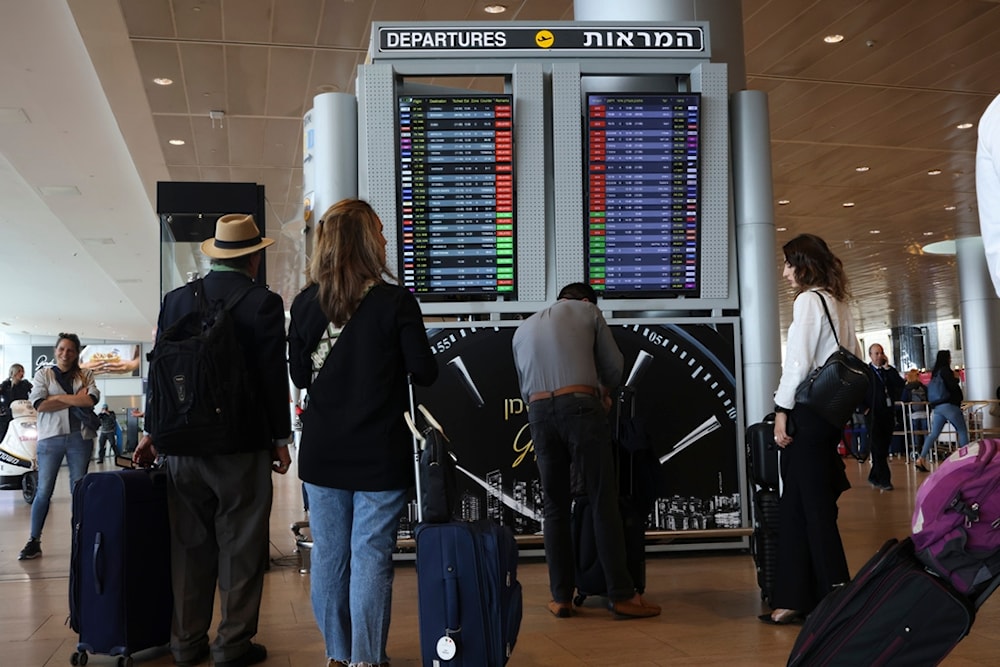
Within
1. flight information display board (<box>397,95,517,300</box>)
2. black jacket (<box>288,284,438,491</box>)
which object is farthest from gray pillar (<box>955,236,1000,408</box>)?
black jacket (<box>288,284,438,491</box>)

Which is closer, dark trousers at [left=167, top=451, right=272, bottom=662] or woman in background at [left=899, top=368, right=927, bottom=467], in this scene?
dark trousers at [left=167, top=451, right=272, bottom=662]

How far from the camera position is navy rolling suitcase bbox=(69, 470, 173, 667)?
3496 mm

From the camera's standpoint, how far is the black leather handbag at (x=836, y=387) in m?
3.75

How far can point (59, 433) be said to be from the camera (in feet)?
23.5

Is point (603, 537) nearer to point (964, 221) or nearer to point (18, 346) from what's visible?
point (964, 221)

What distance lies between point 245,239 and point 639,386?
261 cm

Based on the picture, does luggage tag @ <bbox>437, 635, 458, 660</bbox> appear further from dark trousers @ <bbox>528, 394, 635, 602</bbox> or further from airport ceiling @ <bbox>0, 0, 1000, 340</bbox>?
airport ceiling @ <bbox>0, 0, 1000, 340</bbox>

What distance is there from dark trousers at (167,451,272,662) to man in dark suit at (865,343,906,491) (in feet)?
7.65

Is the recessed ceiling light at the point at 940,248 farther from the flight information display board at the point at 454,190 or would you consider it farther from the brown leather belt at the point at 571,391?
the brown leather belt at the point at 571,391

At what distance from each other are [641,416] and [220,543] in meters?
2.67

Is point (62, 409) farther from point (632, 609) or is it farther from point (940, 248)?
point (940, 248)

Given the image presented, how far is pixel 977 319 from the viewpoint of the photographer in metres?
22.1

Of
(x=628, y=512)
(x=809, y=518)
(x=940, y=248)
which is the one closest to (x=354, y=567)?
(x=628, y=512)

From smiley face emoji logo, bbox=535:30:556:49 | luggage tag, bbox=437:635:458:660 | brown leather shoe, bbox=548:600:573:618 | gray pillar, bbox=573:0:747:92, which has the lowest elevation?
brown leather shoe, bbox=548:600:573:618
